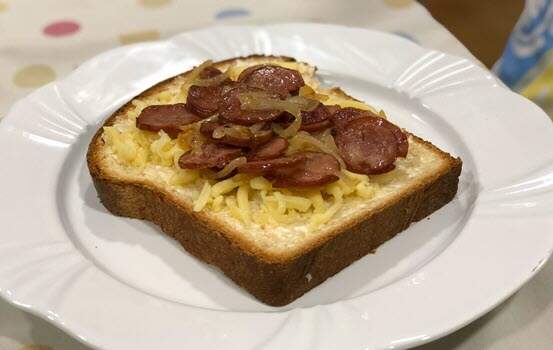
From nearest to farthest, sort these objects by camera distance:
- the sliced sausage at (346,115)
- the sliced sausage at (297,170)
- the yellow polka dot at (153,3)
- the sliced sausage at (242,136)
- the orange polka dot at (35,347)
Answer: the orange polka dot at (35,347) → the sliced sausage at (297,170) → the sliced sausage at (242,136) → the sliced sausage at (346,115) → the yellow polka dot at (153,3)

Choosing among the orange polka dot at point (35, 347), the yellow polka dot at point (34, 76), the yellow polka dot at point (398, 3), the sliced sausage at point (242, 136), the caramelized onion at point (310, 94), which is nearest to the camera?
the orange polka dot at point (35, 347)

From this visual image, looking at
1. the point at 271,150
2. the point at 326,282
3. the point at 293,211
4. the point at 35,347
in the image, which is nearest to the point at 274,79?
the point at 271,150

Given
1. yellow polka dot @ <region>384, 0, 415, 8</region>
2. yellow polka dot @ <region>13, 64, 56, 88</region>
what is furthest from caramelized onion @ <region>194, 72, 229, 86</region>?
yellow polka dot @ <region>384, 0, 415, 8</region>

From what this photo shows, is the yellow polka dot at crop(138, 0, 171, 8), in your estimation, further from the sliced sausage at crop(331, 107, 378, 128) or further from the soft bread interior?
the sliced sausage at crop(331, 107, 378, 128)

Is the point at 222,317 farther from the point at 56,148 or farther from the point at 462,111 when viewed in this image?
the point at 462,111

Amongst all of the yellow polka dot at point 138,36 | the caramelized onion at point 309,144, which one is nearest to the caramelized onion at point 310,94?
the caramelized onion at point 309,144

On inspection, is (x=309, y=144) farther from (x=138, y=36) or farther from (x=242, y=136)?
(x=138, y=36)

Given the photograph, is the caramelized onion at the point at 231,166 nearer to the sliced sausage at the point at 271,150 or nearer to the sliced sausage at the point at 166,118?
the sliced sausage at the point at 271,150
